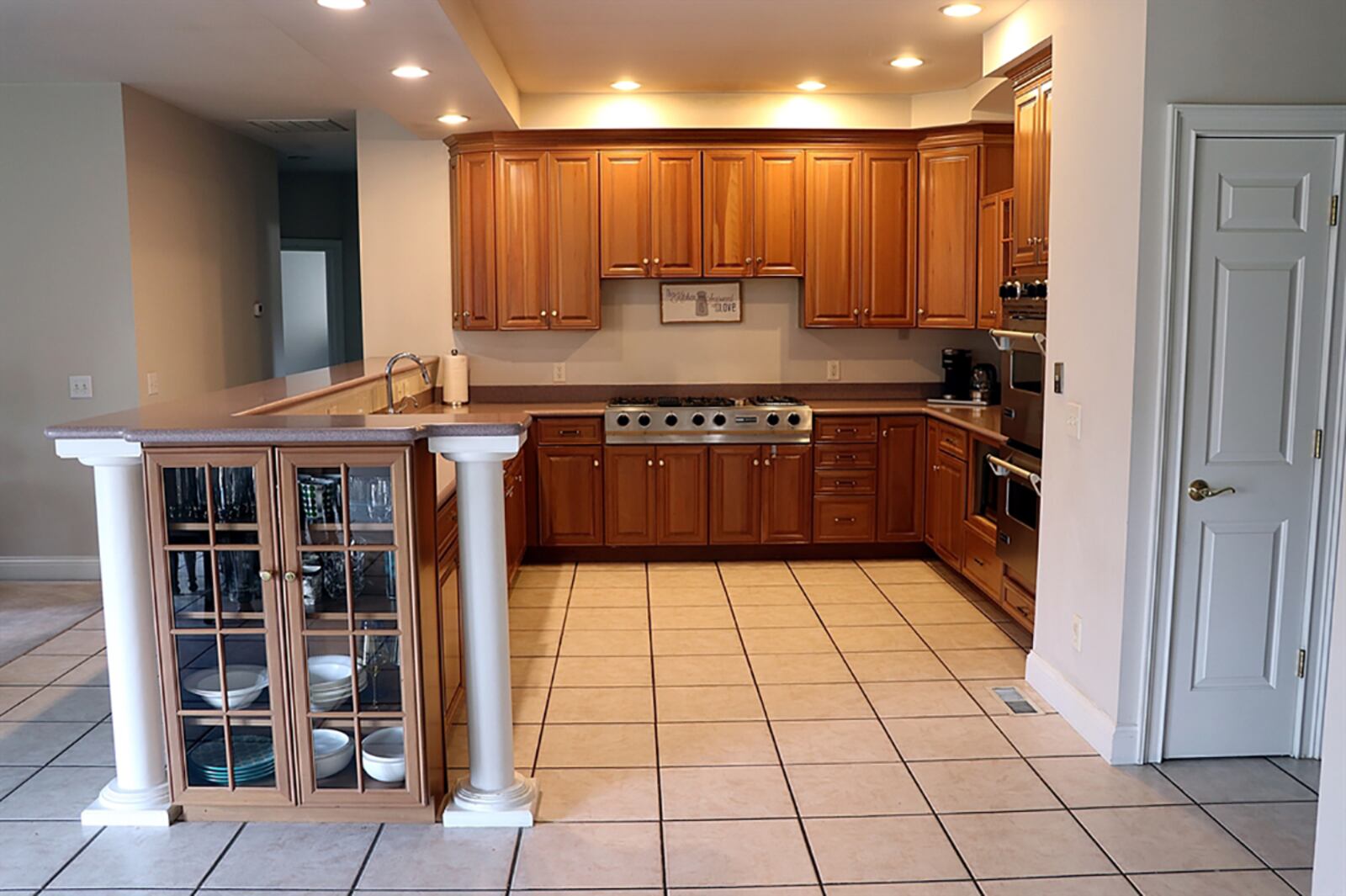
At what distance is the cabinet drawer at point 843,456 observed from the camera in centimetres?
599

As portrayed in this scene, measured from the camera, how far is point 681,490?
597 centimetres

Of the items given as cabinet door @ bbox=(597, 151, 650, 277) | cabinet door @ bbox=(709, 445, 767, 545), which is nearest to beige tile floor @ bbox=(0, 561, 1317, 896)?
cabinet door @ bbox=(709, 445, 767, 545)

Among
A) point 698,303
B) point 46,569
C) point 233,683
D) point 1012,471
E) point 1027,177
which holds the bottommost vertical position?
point 46,569

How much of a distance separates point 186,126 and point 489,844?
4894mm

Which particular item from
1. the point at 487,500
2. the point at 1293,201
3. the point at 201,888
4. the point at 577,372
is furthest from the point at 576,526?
the point at 1293,201

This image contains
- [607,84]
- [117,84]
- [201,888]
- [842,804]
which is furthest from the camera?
[607,84]

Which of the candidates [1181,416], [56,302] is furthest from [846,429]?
[56,302]

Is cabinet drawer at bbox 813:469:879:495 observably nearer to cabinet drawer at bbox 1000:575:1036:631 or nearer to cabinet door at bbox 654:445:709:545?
cabinet door at bbox 654:445:709:545

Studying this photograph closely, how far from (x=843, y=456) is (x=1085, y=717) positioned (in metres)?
2.56

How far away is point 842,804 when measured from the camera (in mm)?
3158

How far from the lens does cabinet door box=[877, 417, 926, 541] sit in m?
5.99

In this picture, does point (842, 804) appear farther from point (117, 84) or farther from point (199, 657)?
point (117, 84)

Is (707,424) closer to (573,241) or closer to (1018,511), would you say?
(573,241)

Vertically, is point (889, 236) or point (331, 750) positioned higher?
point (889, 236)
